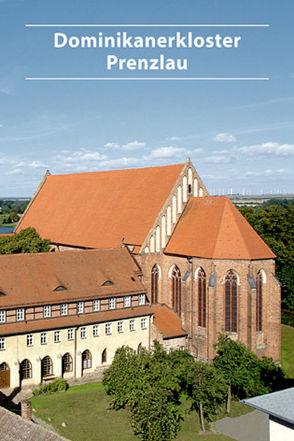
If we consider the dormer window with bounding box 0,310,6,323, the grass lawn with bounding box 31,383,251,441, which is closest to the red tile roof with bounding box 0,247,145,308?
→ the dormer window with bounding box 0,310,6,323

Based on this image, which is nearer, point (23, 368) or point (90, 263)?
point (23, 368)

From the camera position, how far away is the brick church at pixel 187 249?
46.2 meters

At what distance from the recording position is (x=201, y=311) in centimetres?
4781

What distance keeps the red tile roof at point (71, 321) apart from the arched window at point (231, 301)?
737 cm

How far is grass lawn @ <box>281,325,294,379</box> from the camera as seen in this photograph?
46.5 m

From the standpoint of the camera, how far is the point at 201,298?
1889 inches

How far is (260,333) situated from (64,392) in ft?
63.5

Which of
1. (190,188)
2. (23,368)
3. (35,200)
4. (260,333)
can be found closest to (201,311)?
(260,333)

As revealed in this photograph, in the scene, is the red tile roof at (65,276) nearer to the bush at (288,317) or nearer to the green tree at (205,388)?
the green tree at (205,388)

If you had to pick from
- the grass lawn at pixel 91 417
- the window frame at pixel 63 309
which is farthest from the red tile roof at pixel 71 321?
the grass lawn at pixel 91 417

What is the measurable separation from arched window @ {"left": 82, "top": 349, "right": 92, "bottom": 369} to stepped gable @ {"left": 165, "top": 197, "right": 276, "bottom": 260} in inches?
534

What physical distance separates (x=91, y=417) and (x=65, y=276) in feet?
44.6

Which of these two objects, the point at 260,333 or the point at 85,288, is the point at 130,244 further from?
the point at 260,333

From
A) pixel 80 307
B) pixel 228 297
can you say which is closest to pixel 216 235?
pixel 228 297
